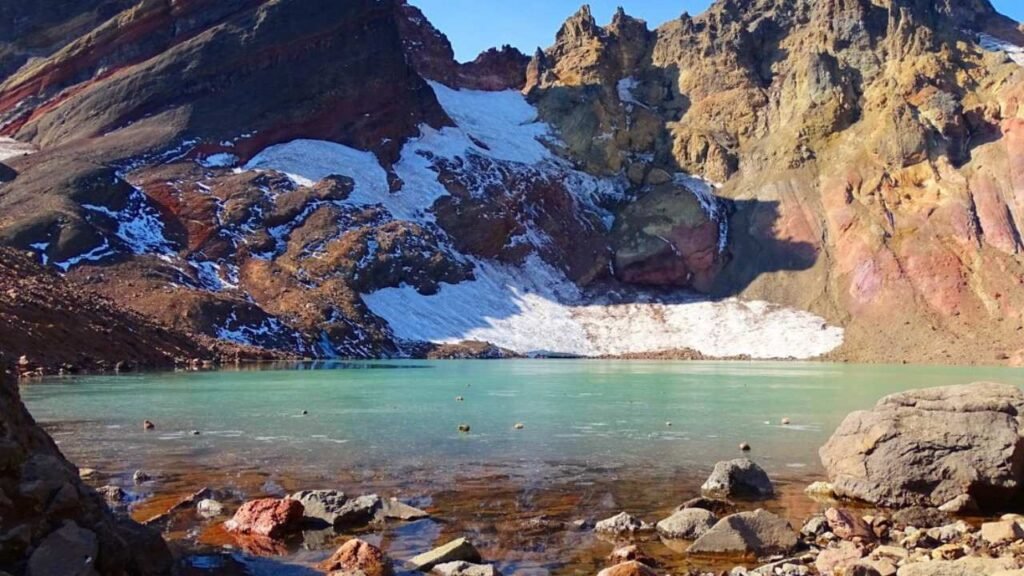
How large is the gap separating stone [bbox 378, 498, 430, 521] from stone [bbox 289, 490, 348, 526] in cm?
68

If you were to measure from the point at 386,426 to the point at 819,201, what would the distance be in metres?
103

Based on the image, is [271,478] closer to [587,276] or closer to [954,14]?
[587,276]

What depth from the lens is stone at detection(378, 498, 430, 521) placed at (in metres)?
13.6

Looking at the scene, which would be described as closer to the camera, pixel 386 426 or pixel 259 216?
pixel 386 426

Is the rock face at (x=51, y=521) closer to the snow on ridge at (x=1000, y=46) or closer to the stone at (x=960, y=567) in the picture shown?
the stone at (x=960, y=567)

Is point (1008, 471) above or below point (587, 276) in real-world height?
below

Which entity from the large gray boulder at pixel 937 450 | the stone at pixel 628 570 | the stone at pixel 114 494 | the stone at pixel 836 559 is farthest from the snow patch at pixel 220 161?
the stone at pixel 836 559

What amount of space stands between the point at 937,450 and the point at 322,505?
36.9ft

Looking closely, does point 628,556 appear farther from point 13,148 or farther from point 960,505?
point 13,148

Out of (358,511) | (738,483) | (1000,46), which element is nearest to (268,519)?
(358,511)

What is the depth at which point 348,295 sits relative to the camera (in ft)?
286

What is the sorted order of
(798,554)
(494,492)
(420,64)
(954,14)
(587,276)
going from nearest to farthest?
(798,554), (494,492), (587,276), (954,14), (420,64)

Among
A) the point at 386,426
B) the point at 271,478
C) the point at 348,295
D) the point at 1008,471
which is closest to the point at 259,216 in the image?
the point at 348,295

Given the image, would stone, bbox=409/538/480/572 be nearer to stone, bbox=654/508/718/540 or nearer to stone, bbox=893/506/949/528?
stone, bbox=654/508/718/540
